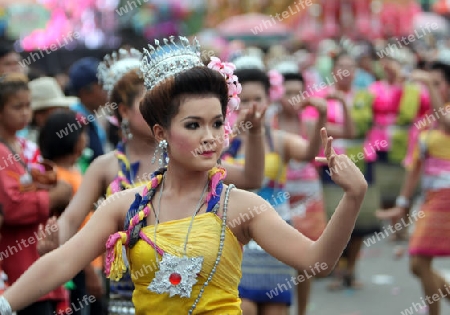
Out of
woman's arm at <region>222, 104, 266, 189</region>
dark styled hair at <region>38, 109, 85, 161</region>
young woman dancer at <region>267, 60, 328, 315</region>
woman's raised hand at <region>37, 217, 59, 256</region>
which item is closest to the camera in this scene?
woman's raised hand at <region>37, 217, 59, 256</region>

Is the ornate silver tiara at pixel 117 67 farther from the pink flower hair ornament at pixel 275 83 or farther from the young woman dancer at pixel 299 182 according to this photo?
the young woman dancer at pixel 299 182

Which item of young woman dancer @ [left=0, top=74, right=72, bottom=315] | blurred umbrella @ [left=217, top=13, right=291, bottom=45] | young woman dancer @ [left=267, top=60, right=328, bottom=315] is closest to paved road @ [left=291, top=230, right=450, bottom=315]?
young woman dancer @ [left=267, top=60, right=328, bottom=315]

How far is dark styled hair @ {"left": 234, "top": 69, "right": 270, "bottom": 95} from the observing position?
5.66 meters

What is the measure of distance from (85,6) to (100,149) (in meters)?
33.8

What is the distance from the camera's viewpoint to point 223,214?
313 centimetres

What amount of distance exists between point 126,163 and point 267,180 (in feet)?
5.02

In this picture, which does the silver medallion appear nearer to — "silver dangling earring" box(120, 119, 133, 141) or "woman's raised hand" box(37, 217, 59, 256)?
"silver dangling earring" box(120, 119, 133, 141)

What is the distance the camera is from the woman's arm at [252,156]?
415 centimetres

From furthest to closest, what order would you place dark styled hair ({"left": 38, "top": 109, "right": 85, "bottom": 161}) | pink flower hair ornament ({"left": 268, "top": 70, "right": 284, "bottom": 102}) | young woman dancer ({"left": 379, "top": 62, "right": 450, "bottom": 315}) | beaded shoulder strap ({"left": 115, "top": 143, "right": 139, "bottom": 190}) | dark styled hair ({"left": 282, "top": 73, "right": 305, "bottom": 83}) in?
dark styled hair ({"left": 282, "top": 73, "right": 305, "bottom": 83}) < young woman dancer ({"left": 379, "top": 62, "right": 450, "bottom": 315}) < pink flower hair ornament ({"left": 268, "top": 70, "right": 284, "bottom": 102}) < dark styled hair ({"left": 38, "top": 109, "right": 85, "bottom": 161}) < beaded shoulder strap ({"left": 115, "top": 143, "right": 139, "bottom": 190})

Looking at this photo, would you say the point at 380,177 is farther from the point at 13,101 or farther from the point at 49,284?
the point at 49,284

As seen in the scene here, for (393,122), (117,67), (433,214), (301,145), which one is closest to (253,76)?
(301,145)

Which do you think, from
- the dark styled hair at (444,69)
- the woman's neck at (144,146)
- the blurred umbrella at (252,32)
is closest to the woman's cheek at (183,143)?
the woman's neck at (144,146)

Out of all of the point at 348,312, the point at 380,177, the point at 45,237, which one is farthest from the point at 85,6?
the point at 45,237

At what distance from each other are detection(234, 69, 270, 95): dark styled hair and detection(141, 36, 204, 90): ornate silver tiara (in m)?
2.11
